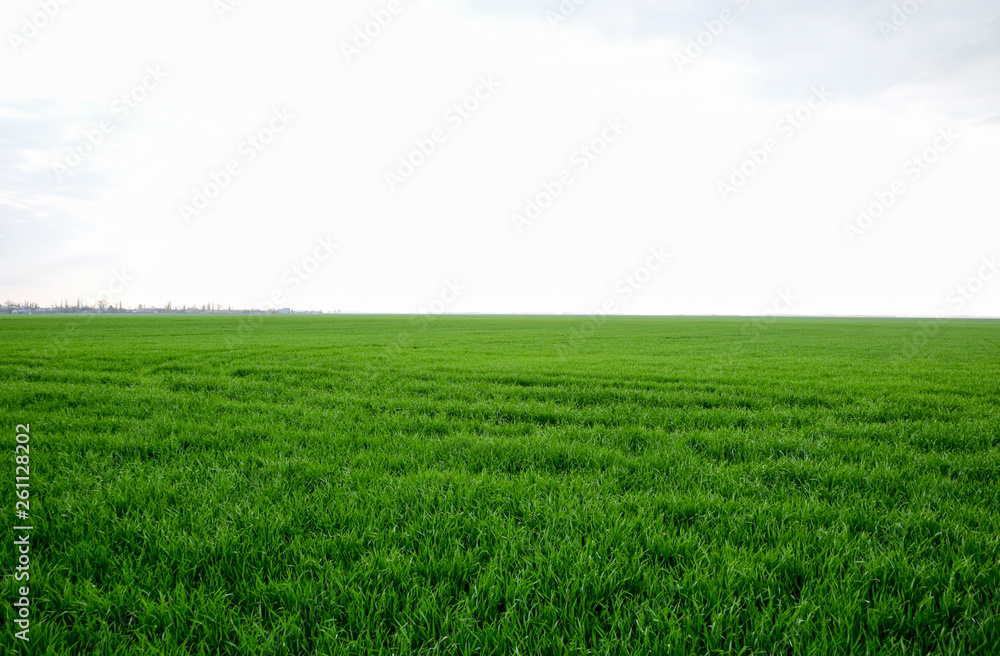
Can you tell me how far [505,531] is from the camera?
3555 millimetres

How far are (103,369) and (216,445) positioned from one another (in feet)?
33.3

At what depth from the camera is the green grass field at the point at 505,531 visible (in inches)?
101

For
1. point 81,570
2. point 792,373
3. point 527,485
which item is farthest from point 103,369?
point 792,373

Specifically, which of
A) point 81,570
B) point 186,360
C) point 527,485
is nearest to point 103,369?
point 186,360

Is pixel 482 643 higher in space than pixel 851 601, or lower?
lower

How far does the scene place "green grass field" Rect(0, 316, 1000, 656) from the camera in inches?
101

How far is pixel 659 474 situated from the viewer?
4.81 m

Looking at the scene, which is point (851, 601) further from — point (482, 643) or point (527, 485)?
point (527, 485)

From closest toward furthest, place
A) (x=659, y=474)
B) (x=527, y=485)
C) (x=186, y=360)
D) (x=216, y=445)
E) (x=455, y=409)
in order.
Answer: (x=527, y=485)
(x=659, y=474)
(x=216, y=445)
(x=455, y=409)
(x=186, y=360)

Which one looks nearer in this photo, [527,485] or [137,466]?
[527,485]

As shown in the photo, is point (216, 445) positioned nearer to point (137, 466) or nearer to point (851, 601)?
point (137, 466)

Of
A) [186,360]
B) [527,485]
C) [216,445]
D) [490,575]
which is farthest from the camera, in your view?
[186,360]

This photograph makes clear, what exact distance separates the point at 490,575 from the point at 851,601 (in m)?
2.28

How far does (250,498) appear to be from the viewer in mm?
4148
